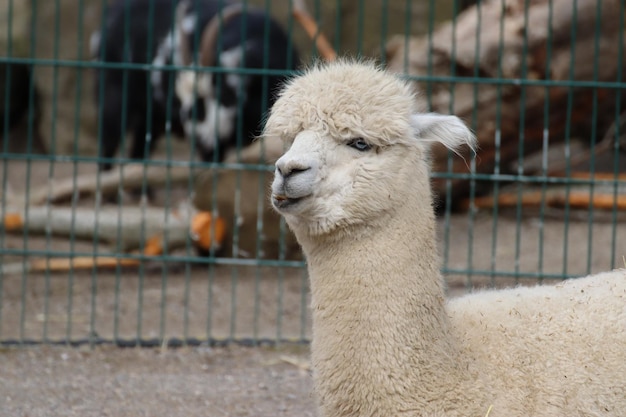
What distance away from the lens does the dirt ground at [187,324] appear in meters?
4.86

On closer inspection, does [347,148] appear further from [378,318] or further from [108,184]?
[108,184]

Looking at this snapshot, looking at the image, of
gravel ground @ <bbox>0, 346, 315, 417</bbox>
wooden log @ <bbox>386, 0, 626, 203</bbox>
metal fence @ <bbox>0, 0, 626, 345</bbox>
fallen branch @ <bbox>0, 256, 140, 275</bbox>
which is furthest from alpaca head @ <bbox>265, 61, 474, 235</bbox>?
fallen branch @ <bbox>0, 256, 140, 275</bbox>

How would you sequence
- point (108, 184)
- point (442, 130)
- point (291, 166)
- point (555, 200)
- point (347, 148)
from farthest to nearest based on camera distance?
point (108, 184) → point (555, 200) → point (442, 130) → point (347, 148) → point (291, 166)

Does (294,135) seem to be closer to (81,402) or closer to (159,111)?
(81,402)

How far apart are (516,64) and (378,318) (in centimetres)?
458

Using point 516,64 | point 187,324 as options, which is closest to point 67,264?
point 187,324

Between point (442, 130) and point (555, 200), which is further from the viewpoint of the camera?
point (555, 200)

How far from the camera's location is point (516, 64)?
7020 millimetres

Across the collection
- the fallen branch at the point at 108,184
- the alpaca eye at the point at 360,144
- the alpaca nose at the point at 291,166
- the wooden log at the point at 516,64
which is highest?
the wooden log at the point at 516,64

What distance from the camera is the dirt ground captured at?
15.9 ft

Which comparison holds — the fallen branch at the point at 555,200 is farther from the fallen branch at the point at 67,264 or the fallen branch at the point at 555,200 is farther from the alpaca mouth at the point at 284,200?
the alpaca mouth at the point at 284,200

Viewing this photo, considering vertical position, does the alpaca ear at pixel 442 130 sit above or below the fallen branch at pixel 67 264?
above

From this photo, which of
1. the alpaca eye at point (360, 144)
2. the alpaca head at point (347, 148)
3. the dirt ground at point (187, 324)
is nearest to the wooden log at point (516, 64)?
the dirt ground at point (187, 324)

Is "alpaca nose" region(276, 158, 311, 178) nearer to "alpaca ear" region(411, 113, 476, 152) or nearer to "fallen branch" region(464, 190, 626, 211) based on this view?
"alpaca ear" region(411, 113, 476, 152)
